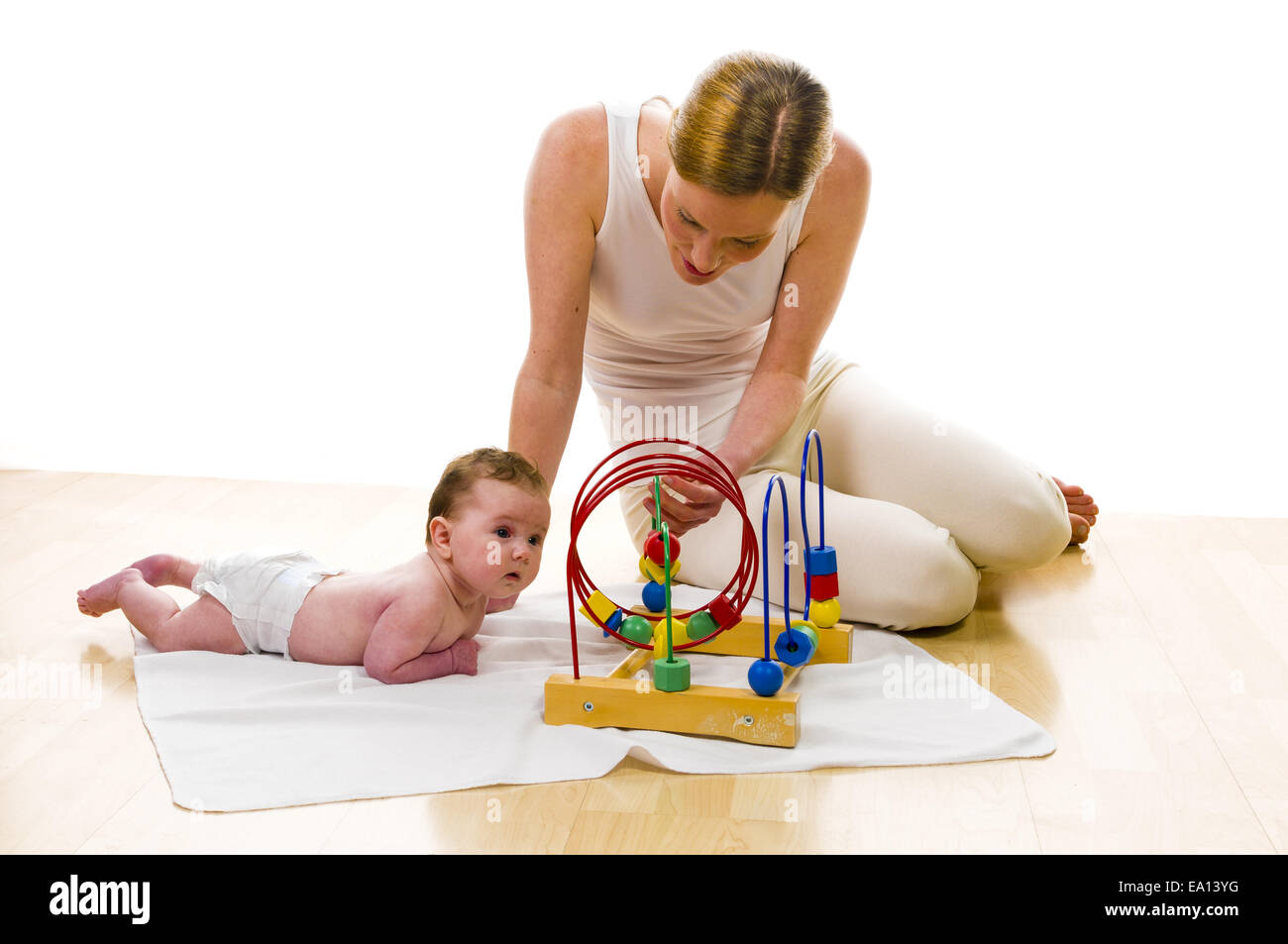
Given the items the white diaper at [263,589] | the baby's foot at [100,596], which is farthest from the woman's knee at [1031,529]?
the baby's foot at [100,596]

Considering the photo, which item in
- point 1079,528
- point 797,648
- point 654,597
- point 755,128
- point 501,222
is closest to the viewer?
point 755,128

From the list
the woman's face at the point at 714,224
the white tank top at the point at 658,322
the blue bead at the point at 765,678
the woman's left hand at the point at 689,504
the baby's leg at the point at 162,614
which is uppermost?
the woman's face at the point at 714,224

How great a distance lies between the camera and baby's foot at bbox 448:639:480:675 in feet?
5.76

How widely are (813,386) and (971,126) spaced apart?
0.89 metres

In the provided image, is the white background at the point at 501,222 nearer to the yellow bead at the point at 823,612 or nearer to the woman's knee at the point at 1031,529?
the woman's knee at the point at 1031,529

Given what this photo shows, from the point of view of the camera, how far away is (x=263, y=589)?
5.87 feet

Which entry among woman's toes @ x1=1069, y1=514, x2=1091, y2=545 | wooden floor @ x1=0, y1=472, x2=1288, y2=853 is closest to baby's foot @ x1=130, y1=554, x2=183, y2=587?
wooden floor @ x1=0, y1=472, x2=1288, y2=853

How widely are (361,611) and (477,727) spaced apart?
28 cm

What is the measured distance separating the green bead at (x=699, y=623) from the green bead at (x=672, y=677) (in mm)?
136

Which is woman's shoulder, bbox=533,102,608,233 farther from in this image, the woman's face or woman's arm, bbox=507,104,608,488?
the woman's face

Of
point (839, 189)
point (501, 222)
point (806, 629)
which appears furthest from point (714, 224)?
point (501, 222)

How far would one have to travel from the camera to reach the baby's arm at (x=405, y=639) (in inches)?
67.2

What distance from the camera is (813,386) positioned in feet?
7.09

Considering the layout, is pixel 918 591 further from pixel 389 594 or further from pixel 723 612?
pixel 389 594
